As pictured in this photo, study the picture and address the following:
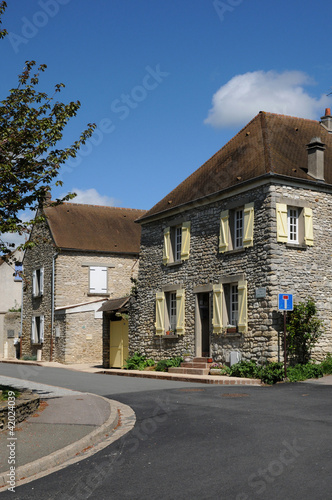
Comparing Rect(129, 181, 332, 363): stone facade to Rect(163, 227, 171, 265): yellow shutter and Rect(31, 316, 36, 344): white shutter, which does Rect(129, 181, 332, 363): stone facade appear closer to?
Rect(163, 227, 171, 265): yellow shutter

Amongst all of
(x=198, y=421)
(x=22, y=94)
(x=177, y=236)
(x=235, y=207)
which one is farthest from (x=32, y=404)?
(x=177, y=236)

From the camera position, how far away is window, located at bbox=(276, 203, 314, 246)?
60.3 feet

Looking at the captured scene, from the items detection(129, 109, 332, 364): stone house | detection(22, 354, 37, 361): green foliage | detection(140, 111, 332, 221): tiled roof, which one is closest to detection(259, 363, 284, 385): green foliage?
detection(129, 109, 332, 364): stone house

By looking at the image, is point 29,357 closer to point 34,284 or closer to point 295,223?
point 34,284

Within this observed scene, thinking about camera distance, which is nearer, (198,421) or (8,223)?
(198,421)

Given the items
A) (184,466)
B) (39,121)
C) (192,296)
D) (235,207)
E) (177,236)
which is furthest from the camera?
(177,236)

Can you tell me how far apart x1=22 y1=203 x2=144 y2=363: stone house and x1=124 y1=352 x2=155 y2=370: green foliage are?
22.1ft

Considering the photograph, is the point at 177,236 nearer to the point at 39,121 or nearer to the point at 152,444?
the point at 39,121

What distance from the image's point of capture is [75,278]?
106 feet

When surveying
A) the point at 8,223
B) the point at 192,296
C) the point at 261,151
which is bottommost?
the point at 192,296

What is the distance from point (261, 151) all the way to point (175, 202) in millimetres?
4623

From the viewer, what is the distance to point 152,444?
26.1ft

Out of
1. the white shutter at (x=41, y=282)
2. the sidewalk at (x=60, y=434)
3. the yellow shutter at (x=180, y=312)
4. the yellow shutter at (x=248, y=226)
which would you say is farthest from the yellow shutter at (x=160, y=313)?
the white shutter at (x=41, y=282)

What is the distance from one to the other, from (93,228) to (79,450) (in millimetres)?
26904
